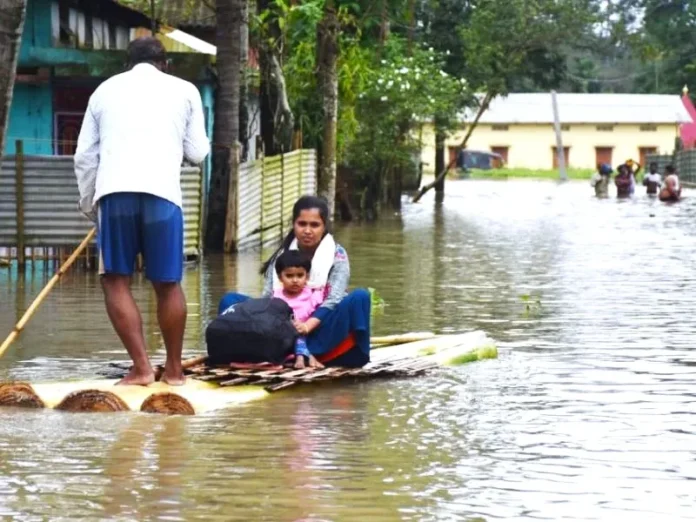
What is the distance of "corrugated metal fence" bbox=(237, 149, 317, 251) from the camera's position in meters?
22.9

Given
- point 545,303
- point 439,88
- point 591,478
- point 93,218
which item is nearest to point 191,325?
point 545,303

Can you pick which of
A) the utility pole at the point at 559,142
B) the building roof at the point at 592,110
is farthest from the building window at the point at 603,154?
the utility pole at the point at 559,142

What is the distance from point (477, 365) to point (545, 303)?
14.8 feet

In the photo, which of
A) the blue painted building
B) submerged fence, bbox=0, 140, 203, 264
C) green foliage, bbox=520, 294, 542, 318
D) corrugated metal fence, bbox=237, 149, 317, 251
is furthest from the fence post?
green foliage, bbox=520, 294, 542, 318

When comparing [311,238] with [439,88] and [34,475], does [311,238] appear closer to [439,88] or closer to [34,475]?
[34,475]

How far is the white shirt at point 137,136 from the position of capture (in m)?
9.07

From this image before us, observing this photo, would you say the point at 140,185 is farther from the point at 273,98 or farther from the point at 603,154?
the point at 603,154

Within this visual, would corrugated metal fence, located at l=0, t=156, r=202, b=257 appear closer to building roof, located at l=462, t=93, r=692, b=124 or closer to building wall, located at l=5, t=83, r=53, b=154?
building wall, located at l=5, t=83, r=53, b=154

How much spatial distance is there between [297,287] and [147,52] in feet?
5.48

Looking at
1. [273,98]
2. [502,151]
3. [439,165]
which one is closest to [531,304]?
[273,98]

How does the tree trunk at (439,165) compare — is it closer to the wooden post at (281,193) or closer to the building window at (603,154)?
the wooden post at (281,193)

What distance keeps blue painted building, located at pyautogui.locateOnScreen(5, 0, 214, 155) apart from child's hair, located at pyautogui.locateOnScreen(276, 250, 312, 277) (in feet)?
44.5

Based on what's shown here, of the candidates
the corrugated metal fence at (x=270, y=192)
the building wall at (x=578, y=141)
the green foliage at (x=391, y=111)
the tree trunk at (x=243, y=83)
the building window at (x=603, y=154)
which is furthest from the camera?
the building window at (x=603, y=154)

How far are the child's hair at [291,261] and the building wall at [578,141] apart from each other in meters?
80.3
